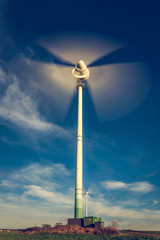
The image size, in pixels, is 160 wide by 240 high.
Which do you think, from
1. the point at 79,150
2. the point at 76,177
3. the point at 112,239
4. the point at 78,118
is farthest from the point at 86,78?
the point at 112,239

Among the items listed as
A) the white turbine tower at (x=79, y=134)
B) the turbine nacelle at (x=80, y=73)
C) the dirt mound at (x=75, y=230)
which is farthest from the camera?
the turbine nacelle at (x=80, y=73)

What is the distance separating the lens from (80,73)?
76.6 meters

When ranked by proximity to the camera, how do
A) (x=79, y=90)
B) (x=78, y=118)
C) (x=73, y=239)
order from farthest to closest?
(x=79, y=90) → (x=78, y=118) → (x=73, y=239)

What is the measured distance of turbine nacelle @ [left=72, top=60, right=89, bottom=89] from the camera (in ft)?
248

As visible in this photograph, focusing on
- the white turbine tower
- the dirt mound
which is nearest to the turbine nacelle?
the white turbine tower

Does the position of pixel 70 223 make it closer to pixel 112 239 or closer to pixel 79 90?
pixel 112 239

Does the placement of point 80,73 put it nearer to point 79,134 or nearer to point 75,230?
point 79,134

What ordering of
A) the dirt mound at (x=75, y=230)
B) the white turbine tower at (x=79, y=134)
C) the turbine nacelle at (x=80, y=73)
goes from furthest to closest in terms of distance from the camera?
the turbine nacelle at (x=80, y=73) → the white turbine tower at (x=79, y=134) → the dirt mound at (x=75, y=230)

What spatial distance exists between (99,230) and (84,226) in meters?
6.28

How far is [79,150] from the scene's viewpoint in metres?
65.8

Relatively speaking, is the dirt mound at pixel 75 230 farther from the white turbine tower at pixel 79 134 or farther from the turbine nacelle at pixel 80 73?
the turbine nacelle at pixel 80 73

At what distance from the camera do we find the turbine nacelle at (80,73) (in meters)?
75.6

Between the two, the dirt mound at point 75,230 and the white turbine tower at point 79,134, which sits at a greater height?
the white turbine tower at point 79,134

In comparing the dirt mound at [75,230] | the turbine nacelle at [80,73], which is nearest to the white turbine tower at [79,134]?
the turbine nacelle at [80,73]
